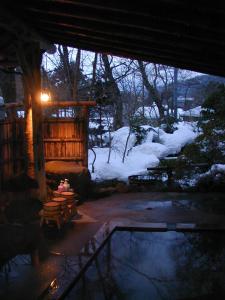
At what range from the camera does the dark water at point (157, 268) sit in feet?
14.8

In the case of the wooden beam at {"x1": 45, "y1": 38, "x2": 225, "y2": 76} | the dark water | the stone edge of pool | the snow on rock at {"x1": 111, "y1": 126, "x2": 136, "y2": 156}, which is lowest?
the dark water

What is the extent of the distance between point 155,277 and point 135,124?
1469 centimetres

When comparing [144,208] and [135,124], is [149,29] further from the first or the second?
[135,124]

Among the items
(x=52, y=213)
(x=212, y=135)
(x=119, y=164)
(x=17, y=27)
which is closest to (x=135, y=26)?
(x=17, y=27)

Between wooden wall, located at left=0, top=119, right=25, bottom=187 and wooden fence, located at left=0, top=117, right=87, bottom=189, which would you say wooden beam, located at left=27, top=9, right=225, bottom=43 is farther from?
wooden fence, located at left=0, top=117, right=87, bottom=189

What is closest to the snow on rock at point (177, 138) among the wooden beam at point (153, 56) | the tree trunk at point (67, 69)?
the tree trunk at point (67, 69)

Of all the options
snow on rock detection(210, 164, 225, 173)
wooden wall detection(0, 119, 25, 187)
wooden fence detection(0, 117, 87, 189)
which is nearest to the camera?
wooden wall detection(0, 119, 25, 187)

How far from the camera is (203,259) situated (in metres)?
5.75

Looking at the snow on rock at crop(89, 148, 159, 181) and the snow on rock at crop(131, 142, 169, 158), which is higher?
the snow on rock at crop(131, 142, 169, 158)

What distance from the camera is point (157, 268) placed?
5.30 meters

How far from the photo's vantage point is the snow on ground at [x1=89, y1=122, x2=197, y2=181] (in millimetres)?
16312

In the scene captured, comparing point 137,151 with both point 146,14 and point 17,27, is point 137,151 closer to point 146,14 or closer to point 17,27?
point 17,27

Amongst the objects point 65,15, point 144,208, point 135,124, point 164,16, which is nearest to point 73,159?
point 144,208

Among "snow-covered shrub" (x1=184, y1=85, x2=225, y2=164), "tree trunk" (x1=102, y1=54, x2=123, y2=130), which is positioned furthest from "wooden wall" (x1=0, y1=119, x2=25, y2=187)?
"tree trunk" (x1=102, y1=54, x2=123, y2=130)
